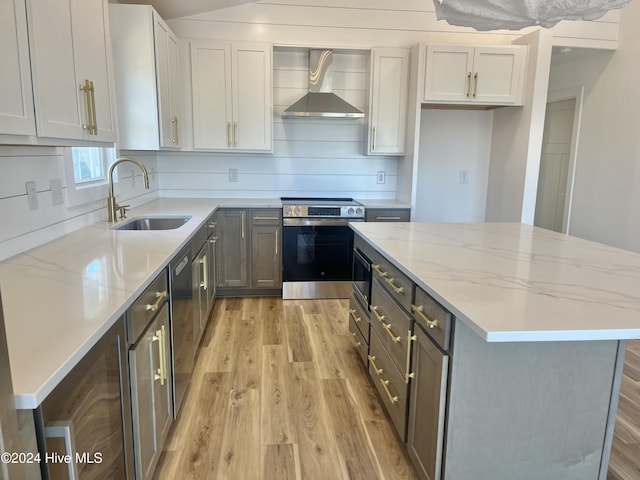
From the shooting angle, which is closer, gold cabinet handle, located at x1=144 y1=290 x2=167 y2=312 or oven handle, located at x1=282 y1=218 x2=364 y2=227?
gold cabinet handle, located at x1=144 y1=290 x2=167 y2=312

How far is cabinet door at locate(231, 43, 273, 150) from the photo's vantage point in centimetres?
399

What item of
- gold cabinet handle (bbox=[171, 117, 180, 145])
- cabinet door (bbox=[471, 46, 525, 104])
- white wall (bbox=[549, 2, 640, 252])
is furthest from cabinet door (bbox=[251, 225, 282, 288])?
white wall (bbox=[549, 2, 640, 252])

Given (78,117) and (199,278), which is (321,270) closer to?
(199,278)

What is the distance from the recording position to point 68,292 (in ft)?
4.69

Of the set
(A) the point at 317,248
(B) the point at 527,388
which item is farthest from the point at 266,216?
(B) the point at 527,388

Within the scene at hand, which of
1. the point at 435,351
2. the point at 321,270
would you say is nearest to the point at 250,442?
the point at 435,351

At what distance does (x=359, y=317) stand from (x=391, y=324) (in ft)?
2.36

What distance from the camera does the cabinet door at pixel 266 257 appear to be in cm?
409

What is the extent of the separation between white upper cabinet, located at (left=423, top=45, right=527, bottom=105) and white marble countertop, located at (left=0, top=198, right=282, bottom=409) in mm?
2713

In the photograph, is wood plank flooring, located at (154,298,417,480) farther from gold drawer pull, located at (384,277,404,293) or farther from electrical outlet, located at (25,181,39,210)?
electrical outlet, located at (25,181,39,210)

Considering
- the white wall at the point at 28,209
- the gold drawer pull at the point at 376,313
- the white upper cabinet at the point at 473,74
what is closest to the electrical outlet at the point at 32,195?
the white wall at the point at 28,209

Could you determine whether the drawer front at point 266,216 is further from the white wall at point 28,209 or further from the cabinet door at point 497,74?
the cabinet door at point 497,74

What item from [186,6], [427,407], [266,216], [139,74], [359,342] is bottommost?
[359,342]

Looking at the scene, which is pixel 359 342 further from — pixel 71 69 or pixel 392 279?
pixel 71 69
